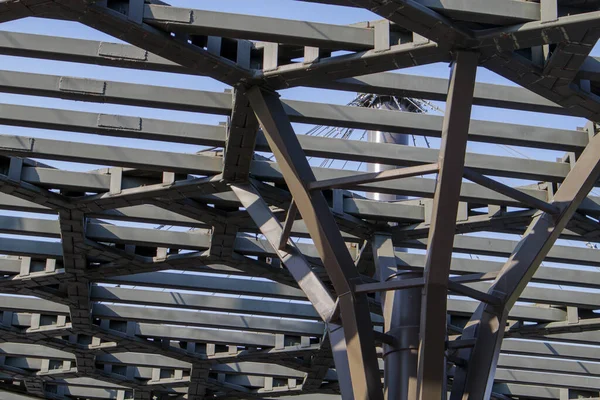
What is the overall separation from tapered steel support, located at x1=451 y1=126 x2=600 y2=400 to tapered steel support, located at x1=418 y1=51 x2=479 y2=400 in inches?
73.4

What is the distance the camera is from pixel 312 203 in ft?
48.9

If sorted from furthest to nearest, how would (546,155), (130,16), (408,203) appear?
(408,203)
(546,155)
(130,16)

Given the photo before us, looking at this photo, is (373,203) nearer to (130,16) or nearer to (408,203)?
(408,203)

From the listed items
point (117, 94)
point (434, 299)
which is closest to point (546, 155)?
point (434, 299)

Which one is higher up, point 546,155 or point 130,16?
point 546,155

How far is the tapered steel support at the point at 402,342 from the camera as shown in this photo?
15.4 meters

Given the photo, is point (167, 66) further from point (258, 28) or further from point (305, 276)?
point (305, 276)

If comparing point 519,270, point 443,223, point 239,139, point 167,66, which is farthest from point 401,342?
point 167,66

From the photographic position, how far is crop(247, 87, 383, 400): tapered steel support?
578 inches

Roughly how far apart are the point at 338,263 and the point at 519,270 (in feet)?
10.7

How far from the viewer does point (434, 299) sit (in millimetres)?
13797

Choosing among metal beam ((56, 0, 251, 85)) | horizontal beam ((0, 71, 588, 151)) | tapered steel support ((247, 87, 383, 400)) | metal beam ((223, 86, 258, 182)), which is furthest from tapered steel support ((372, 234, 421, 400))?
metal beam ((56, 0, 251, 85))

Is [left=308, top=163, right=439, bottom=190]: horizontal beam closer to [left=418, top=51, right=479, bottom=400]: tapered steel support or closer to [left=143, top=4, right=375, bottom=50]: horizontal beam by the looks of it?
[left=418, top=51, right=479, bottom=400]: tapered steel support

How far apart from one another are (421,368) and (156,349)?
15304 mm
